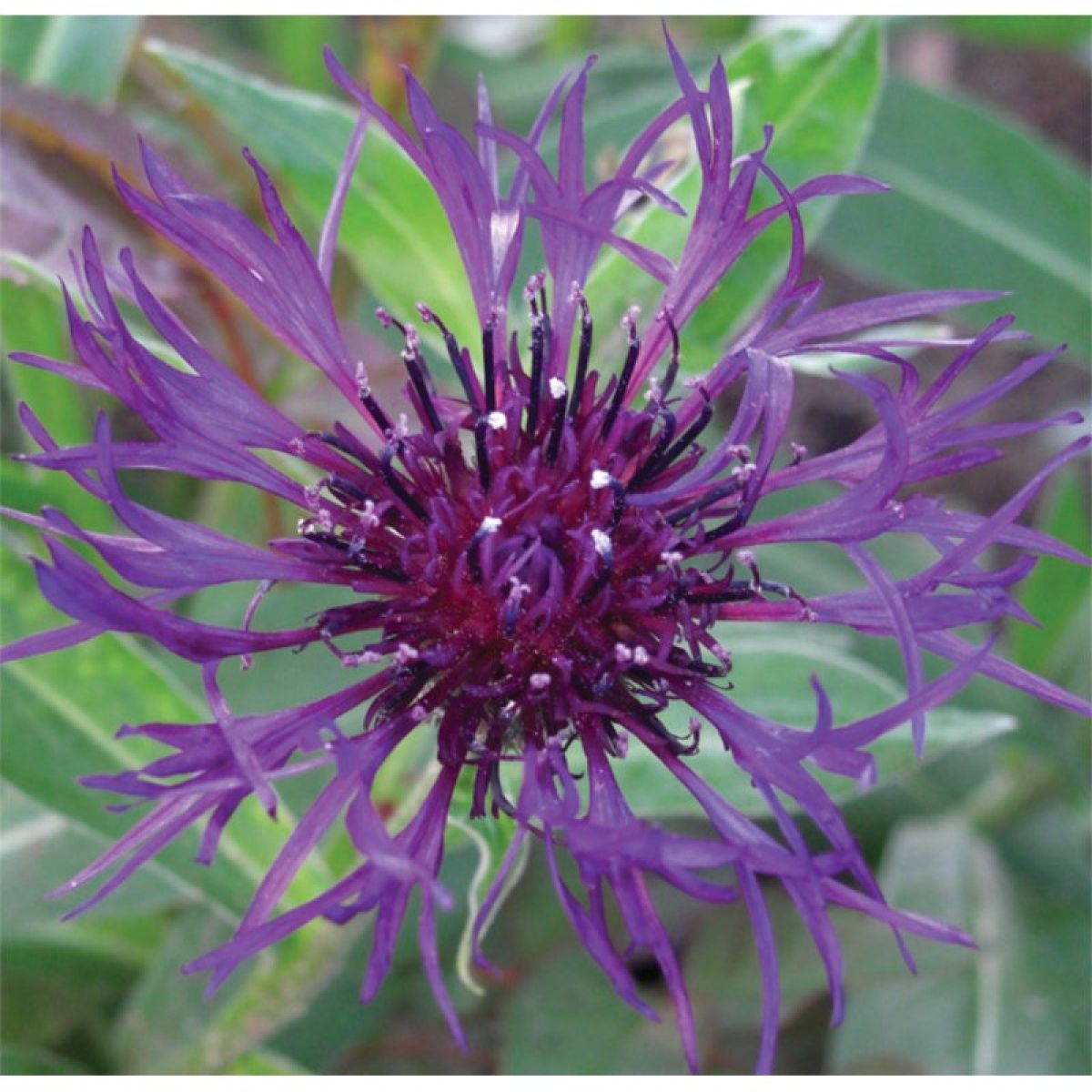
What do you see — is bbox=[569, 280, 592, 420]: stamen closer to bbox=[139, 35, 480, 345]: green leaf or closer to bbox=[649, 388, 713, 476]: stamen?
bbox=[649, 388, 713, 476]: stamen

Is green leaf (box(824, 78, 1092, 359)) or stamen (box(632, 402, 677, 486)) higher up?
green leaf (box(824, 78, 1092, 359))

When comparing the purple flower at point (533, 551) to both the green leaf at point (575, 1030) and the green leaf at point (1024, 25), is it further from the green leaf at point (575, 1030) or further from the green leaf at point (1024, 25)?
the green leaf at point (1024, 25)

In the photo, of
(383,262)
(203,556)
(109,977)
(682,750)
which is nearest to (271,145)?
(383,262)

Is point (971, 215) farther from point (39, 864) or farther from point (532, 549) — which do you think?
point (39, 864)

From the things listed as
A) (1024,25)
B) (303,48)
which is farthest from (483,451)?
(1024,25)

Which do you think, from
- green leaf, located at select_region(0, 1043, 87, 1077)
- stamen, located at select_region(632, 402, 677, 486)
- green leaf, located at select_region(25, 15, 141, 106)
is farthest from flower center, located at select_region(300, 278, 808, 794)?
green leaf, located at select_region(25, 15, 141, 106)

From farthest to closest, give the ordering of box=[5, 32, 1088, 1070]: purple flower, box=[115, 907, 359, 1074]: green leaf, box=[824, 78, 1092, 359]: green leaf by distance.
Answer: box=[824, 78, 1092, 359]: green leaf < box=[115, 907, 359, 1074]: green leaf < box=[5, 32, 1088, 1070]: purple flower
